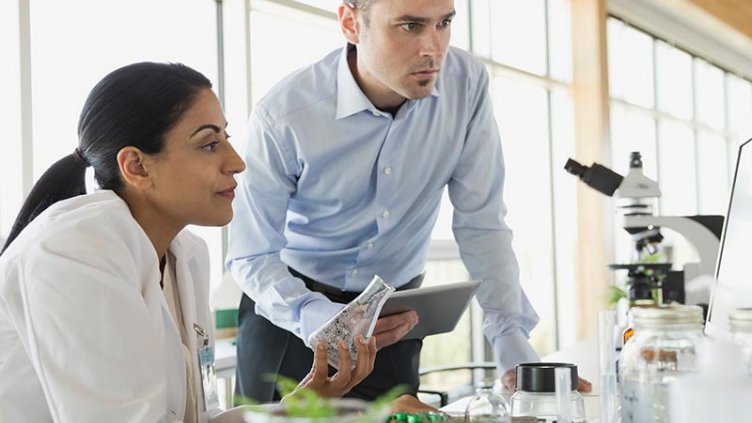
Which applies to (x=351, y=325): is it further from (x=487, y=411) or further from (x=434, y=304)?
(x=487, y=411)

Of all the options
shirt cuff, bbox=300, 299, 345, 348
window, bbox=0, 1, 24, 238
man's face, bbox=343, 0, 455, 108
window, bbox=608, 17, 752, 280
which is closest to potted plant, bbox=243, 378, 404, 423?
shirt cuff, bbox=300, 299, 345, 348

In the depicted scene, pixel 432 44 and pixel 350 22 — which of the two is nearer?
pixel 432 44

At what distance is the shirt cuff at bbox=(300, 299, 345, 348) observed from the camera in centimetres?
205

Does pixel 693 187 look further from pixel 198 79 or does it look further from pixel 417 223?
pixel 198 79

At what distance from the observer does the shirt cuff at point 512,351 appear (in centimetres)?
219

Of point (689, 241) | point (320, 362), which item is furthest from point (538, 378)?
point (689, 241)

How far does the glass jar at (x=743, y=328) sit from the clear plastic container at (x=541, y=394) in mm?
299

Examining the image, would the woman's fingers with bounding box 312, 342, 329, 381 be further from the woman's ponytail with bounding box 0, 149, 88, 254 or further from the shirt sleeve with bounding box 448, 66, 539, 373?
the shirt sleeve with bounding box 448, 66, 539, 373

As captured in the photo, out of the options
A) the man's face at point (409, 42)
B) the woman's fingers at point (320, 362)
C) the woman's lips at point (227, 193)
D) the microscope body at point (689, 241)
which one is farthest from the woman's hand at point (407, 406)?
the microscope body at point (689, 241)

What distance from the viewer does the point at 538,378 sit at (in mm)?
1302

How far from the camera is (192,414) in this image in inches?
64.1

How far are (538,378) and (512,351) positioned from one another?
94 cm

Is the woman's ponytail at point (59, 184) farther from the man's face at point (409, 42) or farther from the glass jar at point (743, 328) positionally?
the glass jar at point (743, 328)

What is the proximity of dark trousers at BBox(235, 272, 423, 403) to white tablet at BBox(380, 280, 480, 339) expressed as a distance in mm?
105
